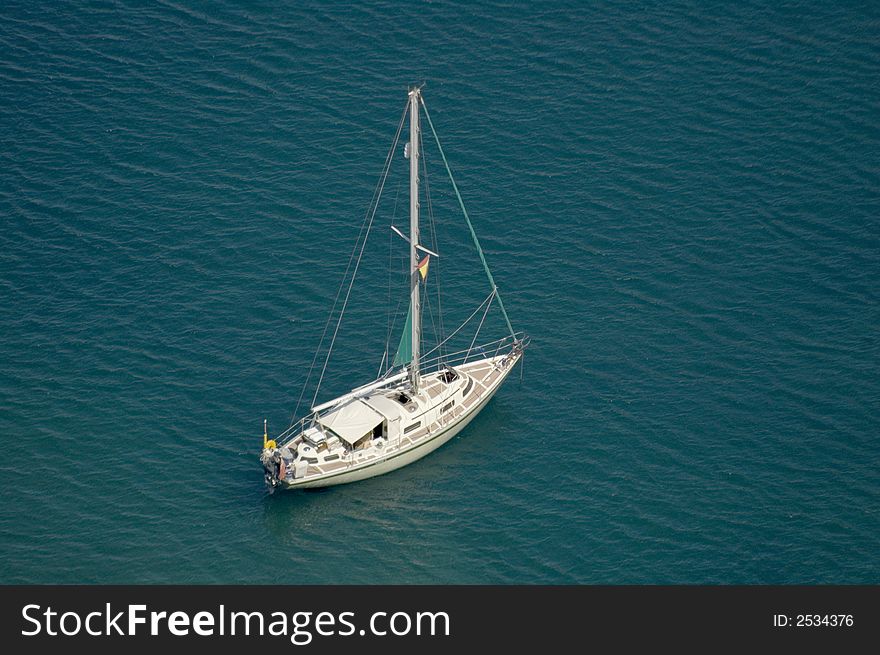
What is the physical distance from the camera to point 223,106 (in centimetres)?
18900

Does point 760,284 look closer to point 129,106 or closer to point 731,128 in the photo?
point 731,128

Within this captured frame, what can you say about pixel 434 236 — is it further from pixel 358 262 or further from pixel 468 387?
pixel 468 387

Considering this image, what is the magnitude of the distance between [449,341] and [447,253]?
13786 mm

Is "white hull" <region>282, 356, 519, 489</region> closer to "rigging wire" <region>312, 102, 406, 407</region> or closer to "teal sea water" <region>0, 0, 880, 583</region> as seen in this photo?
"teal sea water" <region>0, 0, 880, 583</region>

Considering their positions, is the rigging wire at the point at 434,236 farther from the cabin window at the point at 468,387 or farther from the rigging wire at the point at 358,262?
the cabin window at the point at 468,387

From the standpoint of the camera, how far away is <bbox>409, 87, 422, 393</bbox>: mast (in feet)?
466

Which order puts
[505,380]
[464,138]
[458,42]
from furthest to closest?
[458,42], [464,138], [505,380]

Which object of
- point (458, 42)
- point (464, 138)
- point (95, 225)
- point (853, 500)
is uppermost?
point (458, 42)

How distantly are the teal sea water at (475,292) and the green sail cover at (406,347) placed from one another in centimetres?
755

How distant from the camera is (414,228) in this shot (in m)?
146

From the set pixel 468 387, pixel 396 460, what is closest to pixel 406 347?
pixel 468 387

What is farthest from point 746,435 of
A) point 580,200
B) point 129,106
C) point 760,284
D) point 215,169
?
point 129,106

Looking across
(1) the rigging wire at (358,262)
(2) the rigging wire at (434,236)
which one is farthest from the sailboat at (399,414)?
(2) the rigging wire at (434,236)

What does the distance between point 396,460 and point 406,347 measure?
1077 cm
